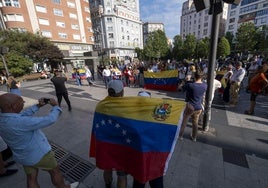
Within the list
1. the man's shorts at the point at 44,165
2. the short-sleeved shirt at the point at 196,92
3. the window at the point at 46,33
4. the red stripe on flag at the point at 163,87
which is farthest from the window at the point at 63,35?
the man's shorts at the point at 44,165

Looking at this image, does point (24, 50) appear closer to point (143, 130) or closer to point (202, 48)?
point (143, 130)

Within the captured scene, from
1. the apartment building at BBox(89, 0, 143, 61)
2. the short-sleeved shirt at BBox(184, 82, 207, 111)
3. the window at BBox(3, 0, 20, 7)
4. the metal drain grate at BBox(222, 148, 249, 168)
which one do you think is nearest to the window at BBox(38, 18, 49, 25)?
the window at BBox(3, 0, 20, 7)

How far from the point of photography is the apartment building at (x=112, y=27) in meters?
55.7

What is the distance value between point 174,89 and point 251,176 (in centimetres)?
672

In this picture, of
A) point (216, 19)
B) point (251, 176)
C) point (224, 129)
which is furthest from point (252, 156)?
point (216, 19)

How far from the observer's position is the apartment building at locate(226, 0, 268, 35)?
43.8 metres

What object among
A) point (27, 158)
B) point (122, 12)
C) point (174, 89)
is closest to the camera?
point (27, 158)

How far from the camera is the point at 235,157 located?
322 cm

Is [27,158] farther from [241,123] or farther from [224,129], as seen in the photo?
[241,123]

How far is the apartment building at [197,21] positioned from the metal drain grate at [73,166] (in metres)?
71.8

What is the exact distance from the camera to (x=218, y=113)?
568 centimetres

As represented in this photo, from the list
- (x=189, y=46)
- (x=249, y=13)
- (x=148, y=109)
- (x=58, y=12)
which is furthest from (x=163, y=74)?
(x=249, y=13)

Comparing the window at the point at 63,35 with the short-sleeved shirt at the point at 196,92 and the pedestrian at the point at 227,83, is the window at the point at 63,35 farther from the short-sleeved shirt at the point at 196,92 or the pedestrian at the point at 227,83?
the short-sleeved shirt at the point at 196,92

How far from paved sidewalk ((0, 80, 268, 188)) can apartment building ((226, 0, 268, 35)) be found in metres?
57.2
